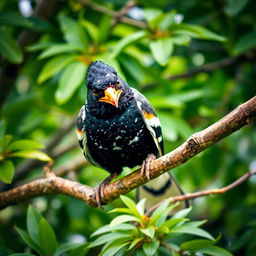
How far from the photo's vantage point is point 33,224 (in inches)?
119

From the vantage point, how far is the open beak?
3010 millimetres

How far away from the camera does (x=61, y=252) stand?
2.90 metres

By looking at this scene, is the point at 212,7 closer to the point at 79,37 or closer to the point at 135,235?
the point at 79,37

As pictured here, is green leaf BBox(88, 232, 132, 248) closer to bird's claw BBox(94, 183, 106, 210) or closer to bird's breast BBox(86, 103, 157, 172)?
bird's claw BBox(94, 183, 106, 210)

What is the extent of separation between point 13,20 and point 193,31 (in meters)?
1.51

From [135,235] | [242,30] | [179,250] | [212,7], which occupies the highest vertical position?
[212,7]

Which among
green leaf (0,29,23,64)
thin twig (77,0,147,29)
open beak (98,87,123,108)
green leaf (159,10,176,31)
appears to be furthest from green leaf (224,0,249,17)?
green leaf (0,29,23,64)

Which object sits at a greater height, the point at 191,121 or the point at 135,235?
the point at 191,121

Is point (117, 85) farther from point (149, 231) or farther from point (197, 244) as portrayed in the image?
point (197, 244)

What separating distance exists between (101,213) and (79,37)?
1726 millimetres

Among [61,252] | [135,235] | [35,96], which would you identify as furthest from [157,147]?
[35,96]

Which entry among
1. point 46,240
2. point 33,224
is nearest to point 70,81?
point 33,224

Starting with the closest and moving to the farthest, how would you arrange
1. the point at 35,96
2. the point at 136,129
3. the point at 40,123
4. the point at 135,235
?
the point at 135,235, the point at 136,129, the point at 35,96, the point at 40,123

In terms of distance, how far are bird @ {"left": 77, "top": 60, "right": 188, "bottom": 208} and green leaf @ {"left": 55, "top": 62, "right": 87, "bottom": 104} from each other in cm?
28
